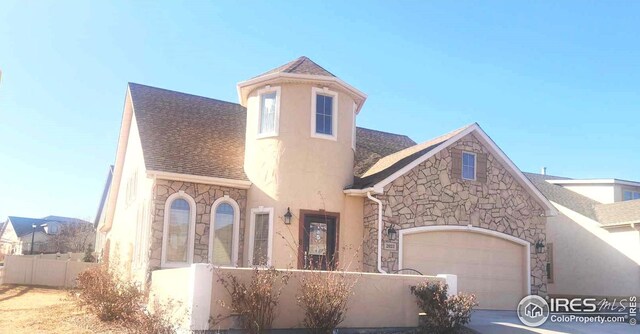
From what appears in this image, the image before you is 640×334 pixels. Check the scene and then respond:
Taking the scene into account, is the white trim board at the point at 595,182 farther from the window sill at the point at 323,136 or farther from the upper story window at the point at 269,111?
the upper story window at the point at 269,111

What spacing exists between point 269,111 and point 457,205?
224 inches

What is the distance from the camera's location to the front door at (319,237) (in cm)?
1516

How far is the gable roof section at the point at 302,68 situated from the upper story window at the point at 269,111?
1.92ft

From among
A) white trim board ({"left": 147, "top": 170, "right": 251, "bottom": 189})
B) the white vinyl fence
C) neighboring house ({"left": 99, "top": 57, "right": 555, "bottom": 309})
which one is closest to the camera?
white trim board ({"left": 147, "top": 170, "right": 251, "bottom": 189})

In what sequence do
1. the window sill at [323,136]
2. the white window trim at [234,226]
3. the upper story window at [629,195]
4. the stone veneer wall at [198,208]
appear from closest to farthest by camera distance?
the stone veneer wall at [198,208], the white window trim at [234,226], the window sill at [323,136], the upper story window at [629,195]

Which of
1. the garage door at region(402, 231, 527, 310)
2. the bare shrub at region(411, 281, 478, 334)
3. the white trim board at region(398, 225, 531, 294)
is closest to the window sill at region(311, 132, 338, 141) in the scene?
the white trim board at region(398, 225, 531, 294)

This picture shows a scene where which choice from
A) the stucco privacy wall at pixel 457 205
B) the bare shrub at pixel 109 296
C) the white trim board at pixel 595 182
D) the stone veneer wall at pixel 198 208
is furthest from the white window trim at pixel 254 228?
the white trim board at pixel 595 182

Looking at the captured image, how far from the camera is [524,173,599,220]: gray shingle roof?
22.4m

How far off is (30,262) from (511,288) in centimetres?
2269

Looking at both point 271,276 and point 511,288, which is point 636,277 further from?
point 271,276

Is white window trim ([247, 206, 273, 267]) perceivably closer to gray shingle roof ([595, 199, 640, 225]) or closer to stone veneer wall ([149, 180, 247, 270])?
stone veneer wall ([149, 180, 247, 270])

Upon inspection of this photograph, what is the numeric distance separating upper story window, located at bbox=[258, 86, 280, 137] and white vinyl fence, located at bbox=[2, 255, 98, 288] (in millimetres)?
16642

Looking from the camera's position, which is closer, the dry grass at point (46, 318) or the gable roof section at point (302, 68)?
the dry grass at point (46, 318)

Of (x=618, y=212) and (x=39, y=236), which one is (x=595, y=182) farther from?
(x=39, y=236)
